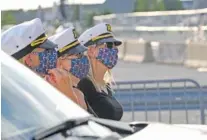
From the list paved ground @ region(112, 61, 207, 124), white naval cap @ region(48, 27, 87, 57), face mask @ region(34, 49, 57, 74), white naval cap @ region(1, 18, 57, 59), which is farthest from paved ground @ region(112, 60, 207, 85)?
white naval cap @ region(1, 18, 57, 59)

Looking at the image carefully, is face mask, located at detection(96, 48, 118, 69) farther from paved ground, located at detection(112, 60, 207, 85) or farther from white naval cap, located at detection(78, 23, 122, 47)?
paved ground, located at detection(112, 60, 207, 85)

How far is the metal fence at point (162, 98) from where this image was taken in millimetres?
9836

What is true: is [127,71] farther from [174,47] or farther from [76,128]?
[76,128]

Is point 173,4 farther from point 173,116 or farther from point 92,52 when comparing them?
point 92,52

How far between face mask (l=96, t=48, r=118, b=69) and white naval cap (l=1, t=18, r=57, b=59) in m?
1.65

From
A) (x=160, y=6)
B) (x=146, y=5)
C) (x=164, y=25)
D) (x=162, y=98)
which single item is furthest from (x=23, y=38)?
(x=146, y=5)

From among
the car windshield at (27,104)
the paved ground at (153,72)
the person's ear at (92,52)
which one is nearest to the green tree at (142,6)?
the paved ground at (153,72)

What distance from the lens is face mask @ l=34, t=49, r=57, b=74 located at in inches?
232

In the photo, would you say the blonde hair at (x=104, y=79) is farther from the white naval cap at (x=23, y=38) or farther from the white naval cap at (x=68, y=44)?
the white naval cap at (x=23, y=38)

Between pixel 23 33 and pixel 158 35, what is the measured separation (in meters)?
43.4

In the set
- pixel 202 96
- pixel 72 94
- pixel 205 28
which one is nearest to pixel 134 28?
pixel 205 28

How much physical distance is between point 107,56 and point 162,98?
2.76m

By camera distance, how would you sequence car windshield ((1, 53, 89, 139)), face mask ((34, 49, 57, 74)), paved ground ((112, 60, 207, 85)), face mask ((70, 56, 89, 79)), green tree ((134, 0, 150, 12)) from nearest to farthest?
car windshield ((1, 53, 89, 139)) → face mask ((34, 49, 57, 74)) → face mask ((70, 56, 89, 79)) → paved ground ((112, 60, 207, 85)) → green tree ((134, 0, 150, 12))

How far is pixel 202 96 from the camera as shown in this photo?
9812 millimetres
